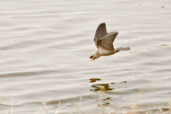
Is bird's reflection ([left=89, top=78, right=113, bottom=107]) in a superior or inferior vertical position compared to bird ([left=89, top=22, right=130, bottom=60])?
inferior

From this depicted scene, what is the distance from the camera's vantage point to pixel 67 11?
15617 millimetres

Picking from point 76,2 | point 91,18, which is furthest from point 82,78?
point 76,2

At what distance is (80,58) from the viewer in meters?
12.1

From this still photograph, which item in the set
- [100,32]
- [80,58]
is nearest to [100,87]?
[100,32]

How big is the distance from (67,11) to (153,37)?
119 inches

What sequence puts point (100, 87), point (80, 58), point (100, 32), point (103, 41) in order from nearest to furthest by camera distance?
point (103, 41) → point (100, 32) → point (100, 87) → point (80, 58)

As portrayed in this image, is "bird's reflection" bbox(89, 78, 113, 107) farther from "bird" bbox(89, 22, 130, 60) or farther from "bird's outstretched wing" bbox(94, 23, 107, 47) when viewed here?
"bird's outstretched wing" bbox(94, 23, 107, 47)

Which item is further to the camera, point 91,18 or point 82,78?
point 91,18

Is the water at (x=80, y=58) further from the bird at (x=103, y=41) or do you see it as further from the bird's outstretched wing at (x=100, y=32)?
the bird's outstretched wing at (x=100, y=32)

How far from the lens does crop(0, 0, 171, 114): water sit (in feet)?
30.9

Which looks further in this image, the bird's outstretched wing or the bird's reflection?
the bird's reflection

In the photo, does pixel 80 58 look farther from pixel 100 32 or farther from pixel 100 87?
pixel 100 32

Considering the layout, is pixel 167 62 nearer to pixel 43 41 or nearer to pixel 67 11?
pixel 43 41

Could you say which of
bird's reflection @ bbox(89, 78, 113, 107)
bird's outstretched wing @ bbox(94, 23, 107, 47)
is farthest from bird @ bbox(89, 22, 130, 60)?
bird's reflection @ bbox(89, 78, 113, 107)
